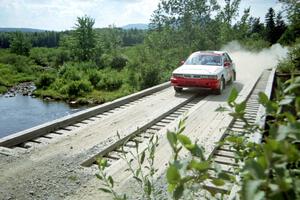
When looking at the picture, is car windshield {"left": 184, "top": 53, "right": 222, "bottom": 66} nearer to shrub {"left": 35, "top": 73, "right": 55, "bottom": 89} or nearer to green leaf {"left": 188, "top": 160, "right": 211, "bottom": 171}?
green leaf {"left": 188, "top": 160, "right": 211, "bottom": 171}

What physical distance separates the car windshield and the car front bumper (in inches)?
53.8

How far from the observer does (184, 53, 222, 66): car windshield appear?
13.3m

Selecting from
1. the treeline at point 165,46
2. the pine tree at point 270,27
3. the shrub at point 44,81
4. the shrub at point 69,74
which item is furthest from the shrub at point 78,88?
the pine tree at point 270,27

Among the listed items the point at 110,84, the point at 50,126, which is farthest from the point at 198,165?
the point at 110,84

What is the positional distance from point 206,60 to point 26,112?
13.4m

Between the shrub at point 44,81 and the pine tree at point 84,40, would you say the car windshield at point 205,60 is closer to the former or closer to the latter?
the shrub at point 44,81

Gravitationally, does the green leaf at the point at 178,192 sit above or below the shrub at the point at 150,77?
above

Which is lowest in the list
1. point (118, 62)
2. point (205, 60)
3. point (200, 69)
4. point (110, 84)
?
point (110, 84)

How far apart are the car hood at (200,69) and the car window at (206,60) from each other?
371 mm

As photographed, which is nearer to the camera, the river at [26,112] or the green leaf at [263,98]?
the green leaf at [263,98]

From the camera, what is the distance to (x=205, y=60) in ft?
44.2

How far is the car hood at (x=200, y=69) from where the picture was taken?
40.5 feet

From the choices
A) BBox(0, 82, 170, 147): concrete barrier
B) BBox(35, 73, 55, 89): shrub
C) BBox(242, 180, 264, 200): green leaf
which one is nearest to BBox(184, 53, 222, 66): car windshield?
BBox(0, 82, 170, 147): concrete barrier

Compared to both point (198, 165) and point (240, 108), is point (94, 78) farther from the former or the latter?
point (198, 165)
